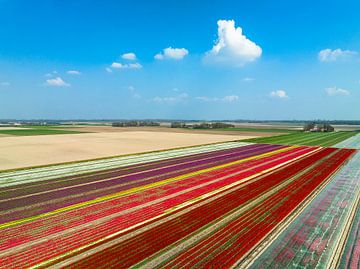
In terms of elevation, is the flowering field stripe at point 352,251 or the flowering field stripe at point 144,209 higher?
the flowering field stripe at point 352,251

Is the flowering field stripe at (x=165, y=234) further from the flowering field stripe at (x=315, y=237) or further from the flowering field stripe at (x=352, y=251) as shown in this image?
the flowering field stripe at (x=352, y=251)

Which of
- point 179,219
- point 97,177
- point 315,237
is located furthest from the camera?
point 97,177

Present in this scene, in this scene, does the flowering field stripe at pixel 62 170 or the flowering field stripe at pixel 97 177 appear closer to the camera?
the flowering field stripe at pixel 97 177

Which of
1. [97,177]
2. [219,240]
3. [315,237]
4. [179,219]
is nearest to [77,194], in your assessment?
[97,177]

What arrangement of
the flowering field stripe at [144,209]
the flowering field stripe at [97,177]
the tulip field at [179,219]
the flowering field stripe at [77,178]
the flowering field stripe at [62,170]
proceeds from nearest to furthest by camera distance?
1. the tulip field at [179,219]
2. the flowering field stripe at [144,209]
3. the flowering field stripe at [97,177]
4. the flowering field stripe at [77,178]
5. the flowering field stripe at [62,170]

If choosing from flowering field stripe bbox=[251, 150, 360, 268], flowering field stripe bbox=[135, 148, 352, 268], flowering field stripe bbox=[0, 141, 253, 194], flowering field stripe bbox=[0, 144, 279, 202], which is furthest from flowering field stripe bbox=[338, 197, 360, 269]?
flowering field stripe bbox=[0, 141, 253, 194]

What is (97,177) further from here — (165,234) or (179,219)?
(165,234)

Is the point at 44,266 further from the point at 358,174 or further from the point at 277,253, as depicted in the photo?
the point at 358,174

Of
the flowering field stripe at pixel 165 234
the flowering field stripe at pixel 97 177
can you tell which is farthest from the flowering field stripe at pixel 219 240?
the flowering field stripe at pixel 97 177
